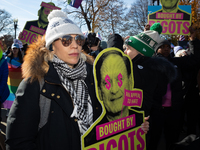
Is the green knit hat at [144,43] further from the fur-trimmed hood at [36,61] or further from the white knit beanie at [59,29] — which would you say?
the fur-trimmed hood at [36,61]

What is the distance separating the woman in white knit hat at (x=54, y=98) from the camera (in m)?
1.25

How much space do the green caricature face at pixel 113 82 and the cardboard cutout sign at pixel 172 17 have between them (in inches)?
169

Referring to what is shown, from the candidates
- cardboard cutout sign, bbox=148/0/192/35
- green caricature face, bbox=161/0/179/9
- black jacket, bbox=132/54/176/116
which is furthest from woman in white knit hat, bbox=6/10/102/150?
green caricature face, bbox=161/0/179/9

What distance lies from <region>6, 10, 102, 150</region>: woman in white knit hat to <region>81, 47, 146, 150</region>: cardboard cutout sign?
0.28 ft

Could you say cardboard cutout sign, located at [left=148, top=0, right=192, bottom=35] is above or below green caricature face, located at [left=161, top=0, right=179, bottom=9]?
below

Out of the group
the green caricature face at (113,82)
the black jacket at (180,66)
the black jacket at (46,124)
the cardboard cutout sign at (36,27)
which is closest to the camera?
the black jacket at (46,124)

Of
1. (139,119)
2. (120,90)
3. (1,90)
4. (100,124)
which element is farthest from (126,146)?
(1,90)

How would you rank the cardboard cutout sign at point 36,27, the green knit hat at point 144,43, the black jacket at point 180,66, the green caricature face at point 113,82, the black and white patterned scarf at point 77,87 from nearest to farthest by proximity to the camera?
the black and white patterned scarf at point 77,87
the green caricature face at point 113,82
the green knit hat at point 144,43
the black jacket at point 180,66
the cardboard cutout sign at point 36,27

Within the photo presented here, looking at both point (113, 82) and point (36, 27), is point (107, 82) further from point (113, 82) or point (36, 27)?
point (36, 27)

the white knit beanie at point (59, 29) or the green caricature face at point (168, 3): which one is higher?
the green caricature face at point (168, 3)

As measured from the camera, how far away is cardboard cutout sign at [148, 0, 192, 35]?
17.5ft

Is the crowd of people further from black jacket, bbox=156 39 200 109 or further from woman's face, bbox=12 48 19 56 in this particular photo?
woman's face, bbox=12 48 19 56

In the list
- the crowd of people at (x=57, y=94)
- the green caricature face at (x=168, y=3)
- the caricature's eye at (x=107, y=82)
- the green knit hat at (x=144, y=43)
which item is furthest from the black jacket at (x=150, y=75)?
the green caricature face at (x=168, y=3)

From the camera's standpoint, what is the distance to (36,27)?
6586mm
